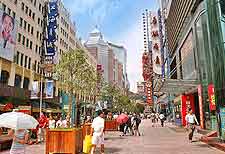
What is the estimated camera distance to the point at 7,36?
34.5 m

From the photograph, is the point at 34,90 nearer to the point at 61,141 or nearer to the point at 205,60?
the point at 205,60

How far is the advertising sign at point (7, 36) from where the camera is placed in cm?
3322

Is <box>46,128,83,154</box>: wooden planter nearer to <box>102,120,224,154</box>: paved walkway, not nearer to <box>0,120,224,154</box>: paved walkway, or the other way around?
<box>0,120,224,154</box>: paved walkway

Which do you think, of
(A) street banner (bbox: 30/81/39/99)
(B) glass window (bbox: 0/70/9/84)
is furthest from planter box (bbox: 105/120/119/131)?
(B) glass window (bbox: 0/70/9/84)

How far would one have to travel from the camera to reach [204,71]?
24.6 metres

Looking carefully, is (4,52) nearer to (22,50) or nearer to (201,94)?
(22,50)

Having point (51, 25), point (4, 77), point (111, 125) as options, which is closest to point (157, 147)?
point (111, 125)

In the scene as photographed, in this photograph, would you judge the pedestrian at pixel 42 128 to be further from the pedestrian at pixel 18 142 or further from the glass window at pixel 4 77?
the glass window at pixel 4 77

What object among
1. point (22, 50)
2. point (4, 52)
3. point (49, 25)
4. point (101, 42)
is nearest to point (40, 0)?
point (49, 25)

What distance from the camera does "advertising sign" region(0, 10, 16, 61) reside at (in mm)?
33219

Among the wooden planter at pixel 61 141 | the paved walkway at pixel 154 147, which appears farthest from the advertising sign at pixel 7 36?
the wooden planter at pixel 61 141

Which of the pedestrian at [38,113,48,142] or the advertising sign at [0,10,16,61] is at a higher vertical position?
the advertising sign at [0,10,16,61]

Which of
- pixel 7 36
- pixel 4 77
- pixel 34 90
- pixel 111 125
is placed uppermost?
pixel 7 36

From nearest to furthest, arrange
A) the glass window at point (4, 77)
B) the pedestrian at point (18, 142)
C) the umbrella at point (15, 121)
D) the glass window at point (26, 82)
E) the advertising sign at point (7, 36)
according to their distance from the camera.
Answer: the umbrella at point (15, 121) < the pedestrian at point (18, 142) < the advertising sign at point (7, 36) < the glass window at point (4, 77) < the glass window at point (26, 82)
